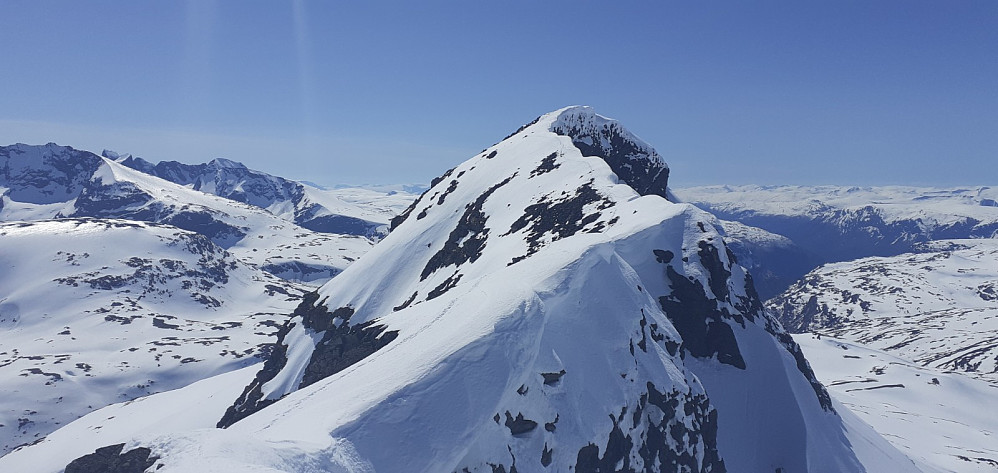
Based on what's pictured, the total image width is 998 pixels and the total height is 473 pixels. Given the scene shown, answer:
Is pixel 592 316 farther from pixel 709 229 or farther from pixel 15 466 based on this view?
pixel 15 466

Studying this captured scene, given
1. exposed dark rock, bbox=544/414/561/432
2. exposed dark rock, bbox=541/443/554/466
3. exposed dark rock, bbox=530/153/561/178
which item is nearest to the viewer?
exposed dark rock, bbox=541/443/554/466

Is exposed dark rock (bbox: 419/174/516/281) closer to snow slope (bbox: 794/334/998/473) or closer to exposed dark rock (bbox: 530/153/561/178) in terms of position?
exposed dark rock (bbox: 530/153/561/178)

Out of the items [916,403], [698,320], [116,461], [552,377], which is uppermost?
[552,377]

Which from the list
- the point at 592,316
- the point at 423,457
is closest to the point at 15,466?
the point at 423,457

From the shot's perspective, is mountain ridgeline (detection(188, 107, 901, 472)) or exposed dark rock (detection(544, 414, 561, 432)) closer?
mountain ridgeline (detection(188, 107, 901, 472))

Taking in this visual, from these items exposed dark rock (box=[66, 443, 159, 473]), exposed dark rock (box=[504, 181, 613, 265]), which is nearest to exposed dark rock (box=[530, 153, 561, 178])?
exposed dark rock (box=[504, 181, 613, 265])

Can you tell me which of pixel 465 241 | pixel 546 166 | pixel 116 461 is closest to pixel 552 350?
pixel 116 461

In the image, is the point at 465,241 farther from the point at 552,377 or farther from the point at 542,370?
the point at 552,377
